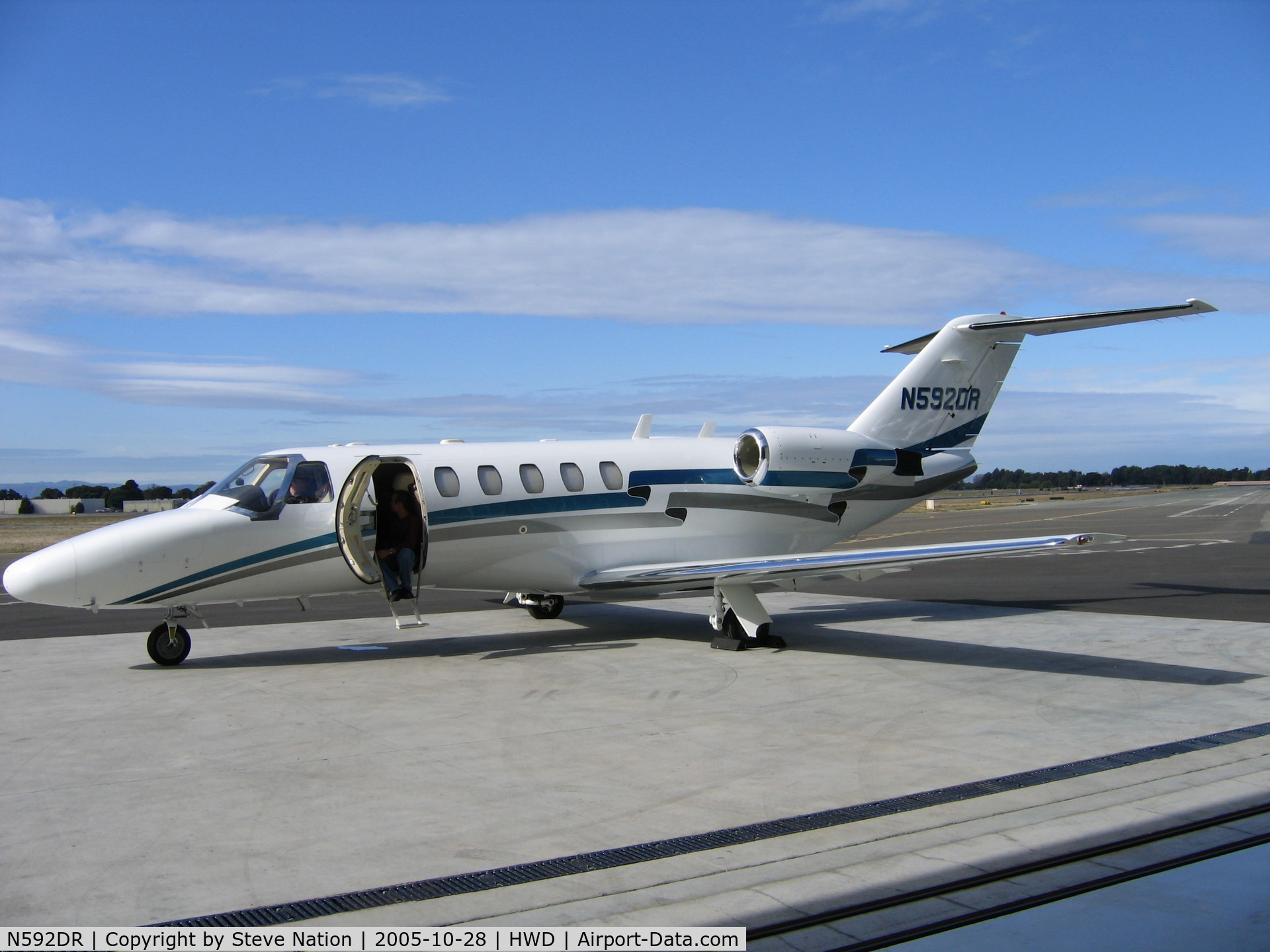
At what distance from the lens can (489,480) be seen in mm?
12758

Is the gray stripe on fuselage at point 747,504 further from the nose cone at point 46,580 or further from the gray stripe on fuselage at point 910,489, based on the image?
the nose cone at point 46,580

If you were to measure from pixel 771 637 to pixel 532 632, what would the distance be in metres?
3.61

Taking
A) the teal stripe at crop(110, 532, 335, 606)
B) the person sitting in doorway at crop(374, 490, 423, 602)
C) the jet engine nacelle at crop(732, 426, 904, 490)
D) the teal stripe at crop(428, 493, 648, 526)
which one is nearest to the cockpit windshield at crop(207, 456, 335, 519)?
the teal stripe at crop(110, 532, 335, 606)

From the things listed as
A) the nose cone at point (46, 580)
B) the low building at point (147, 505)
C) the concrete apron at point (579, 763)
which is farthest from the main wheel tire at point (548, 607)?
the low building at point (147, 505)

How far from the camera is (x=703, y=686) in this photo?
9961 mm

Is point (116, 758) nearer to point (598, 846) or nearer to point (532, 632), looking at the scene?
point (598, 846)

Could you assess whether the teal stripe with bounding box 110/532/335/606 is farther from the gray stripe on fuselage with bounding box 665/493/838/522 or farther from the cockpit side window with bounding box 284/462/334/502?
the gray stripe on fuselage with bounding box 665/493/838/522

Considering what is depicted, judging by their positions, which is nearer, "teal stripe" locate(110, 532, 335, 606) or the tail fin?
"teal stripe" locate(110, 532, 335, 606)

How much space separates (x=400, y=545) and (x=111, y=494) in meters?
112

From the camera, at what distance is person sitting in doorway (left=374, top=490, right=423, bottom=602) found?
39.7 ft

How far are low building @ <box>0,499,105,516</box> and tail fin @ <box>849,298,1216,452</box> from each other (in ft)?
314

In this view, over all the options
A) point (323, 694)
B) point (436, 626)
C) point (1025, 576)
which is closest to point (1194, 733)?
point (323, 694)

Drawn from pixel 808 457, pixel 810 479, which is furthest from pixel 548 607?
pixel 808 457

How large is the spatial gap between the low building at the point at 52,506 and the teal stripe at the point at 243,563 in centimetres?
9385
